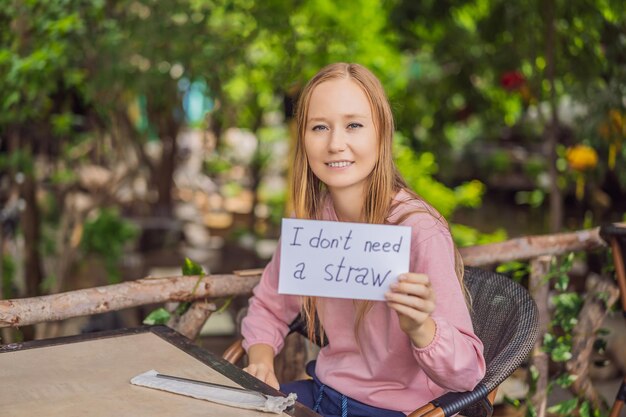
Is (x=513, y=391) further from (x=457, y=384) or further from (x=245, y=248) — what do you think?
(x=245, y=248)

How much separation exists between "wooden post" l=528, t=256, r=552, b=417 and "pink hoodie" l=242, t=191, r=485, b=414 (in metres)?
1.02

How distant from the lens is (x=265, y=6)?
14.3 feet

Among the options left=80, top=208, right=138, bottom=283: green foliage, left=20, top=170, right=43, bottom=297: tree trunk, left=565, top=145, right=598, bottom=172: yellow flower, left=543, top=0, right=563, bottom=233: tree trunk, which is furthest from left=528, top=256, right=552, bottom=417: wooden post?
left=80, top=208, right=138, bottom=283: green foliage

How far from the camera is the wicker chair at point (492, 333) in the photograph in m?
1.74

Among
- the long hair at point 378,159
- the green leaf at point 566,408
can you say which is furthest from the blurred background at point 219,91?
the green leaf at point 566,408

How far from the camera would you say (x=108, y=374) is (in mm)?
1671

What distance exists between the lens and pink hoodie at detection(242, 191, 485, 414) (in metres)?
1.66

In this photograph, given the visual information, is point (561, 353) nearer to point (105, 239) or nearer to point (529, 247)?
point (529, 247)

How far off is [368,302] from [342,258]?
303 millimetres

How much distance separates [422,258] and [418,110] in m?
5.35

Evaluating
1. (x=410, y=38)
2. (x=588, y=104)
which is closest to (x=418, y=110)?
(x=410, y=38)

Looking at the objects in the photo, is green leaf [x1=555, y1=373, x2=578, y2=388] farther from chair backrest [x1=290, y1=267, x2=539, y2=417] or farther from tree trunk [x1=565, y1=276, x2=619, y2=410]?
chair backrest [x1=290, y1=267, x2=539, y2=417]

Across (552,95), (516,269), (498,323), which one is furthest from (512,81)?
(498,323)

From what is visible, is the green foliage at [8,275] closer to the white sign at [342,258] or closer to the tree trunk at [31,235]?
the tree trunk at [31,235]
